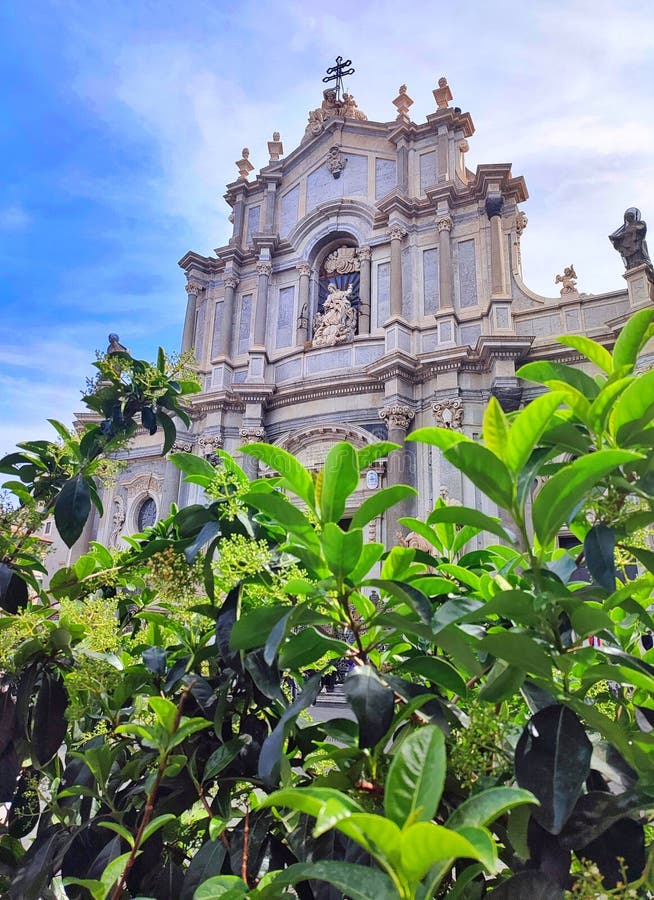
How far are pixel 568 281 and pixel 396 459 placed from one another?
4691 mm

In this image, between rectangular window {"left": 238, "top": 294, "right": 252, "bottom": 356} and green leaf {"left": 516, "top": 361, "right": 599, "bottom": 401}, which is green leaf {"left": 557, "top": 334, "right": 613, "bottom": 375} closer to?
green leaf {"left": 516, "top": 361, "right": 599, "bottom": 401}

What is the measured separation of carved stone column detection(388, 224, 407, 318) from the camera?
11.9 m

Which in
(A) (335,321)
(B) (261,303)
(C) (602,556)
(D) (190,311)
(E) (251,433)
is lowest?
(C) (602,556)

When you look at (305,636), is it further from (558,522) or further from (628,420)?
(628,420)

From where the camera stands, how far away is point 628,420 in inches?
30.3

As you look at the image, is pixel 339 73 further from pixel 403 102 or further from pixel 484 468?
pixel 484 468

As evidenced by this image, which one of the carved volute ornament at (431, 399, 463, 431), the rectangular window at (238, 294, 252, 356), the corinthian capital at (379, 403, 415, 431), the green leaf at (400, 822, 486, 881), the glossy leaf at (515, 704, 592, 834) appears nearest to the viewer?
the green leaf at (400, 822, 486, 881)

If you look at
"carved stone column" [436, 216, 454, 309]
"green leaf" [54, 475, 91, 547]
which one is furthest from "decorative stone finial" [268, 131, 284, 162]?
"green leaf" [54, 475, 91, 547]

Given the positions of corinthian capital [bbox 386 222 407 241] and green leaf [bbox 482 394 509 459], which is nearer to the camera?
green leaf [bbox 482 394 509 459]

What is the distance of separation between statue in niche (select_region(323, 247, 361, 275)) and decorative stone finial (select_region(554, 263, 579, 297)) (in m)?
4.29

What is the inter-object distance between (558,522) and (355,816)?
1.36 ft

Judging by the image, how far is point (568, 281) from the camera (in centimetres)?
1103

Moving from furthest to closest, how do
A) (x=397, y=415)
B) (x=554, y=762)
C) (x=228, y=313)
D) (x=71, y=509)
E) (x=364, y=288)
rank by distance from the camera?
(x=228, y=313) → (x=364, y=288) → (x=397, y=415) → (x=71, y=509) → (x=554, y=762)

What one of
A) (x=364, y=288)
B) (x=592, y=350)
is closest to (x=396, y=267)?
(x=364, y=288)
